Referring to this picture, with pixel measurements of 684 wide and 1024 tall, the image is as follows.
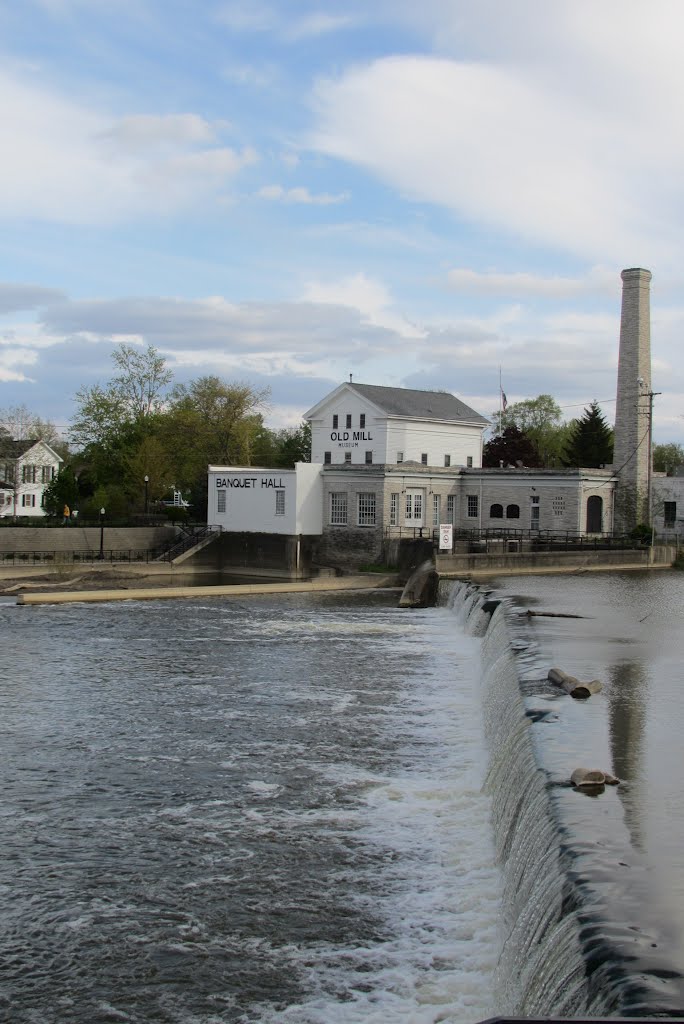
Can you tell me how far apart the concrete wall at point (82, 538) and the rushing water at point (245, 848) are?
96.7ft

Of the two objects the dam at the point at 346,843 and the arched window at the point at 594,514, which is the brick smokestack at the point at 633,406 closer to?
the arched window at the point at 594,514

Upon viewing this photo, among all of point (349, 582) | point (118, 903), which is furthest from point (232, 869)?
point (349, 582)

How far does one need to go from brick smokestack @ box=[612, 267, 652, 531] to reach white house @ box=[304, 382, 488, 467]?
9.19 metres

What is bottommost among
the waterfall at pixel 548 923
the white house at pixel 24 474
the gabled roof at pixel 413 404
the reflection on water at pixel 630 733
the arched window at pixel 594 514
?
the waterfall at pixel 548 923

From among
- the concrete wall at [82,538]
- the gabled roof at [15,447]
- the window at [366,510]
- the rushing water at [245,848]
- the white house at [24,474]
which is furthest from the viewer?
the white house at [24,474]

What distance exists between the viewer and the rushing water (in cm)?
915

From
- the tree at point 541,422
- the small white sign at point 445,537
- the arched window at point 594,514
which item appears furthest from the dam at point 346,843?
the tree at point 541,422

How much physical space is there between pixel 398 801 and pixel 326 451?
150ft

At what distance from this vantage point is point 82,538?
54.8 m

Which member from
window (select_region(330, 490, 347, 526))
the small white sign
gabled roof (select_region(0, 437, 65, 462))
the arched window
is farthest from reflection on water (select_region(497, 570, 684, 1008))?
gabled roof (select_region(0, 437, 65, 462))

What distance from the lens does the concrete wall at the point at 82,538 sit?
5200 centimetres

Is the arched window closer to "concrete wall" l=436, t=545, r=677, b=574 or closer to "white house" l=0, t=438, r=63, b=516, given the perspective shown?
"concrete wall" l=436, t=545, r=677, b=574

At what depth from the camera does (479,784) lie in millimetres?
14586

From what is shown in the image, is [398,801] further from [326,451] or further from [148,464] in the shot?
[148,464]
